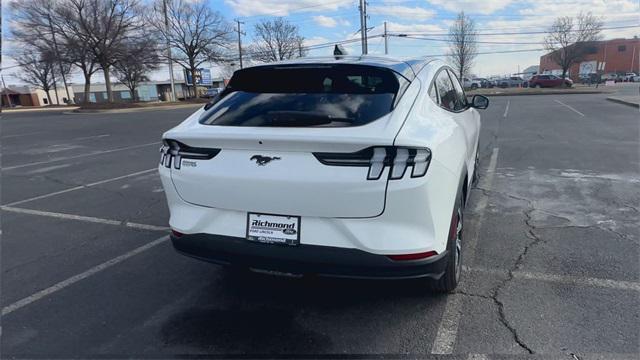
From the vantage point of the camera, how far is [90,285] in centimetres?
346

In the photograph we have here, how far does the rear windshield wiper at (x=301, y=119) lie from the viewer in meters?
2.46

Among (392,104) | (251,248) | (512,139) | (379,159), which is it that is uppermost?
(392,104)

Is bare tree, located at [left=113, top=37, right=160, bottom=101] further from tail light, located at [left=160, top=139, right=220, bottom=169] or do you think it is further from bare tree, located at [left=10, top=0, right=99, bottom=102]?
tail light, located at [left=160, top=139, right=220, bottom=169]

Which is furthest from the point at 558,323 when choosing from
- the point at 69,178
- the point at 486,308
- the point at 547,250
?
the point at 69,178

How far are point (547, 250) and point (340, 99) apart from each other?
Answer: 8.39 feet

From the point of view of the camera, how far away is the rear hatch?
2.28 m

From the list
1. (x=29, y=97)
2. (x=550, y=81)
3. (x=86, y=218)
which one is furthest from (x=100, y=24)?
(x=29, y=97)

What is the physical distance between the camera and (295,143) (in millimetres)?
2355

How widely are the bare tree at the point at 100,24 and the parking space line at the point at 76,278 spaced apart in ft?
120

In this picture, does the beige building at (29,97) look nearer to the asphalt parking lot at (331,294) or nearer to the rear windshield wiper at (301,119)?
the asphalt parking lot at (331,294)

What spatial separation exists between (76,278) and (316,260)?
2454mm

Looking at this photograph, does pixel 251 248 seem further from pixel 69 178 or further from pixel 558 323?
pixel 69 178

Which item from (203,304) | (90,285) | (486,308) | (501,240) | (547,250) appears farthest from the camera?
(501,240)

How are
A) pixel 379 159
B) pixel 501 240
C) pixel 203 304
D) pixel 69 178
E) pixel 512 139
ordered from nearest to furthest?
1. pixel 379 159
2. pixel 203 304
3. pixel 501 240
4. pixel 69 178
5. pixel 512 139
